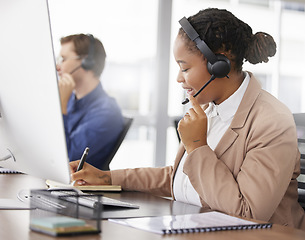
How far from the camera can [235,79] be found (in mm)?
1564

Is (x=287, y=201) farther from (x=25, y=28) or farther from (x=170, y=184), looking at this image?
(x=25, y=28)

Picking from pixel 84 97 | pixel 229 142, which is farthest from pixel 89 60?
pixel 229 142

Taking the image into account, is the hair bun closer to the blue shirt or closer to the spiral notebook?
the spiral notebook

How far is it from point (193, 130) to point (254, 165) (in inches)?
8.0

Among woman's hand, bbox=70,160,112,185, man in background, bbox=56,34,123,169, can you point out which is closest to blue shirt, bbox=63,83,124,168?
man in background, bbox=56,34,123,169

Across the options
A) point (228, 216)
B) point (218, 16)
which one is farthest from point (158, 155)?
point (228, 216)

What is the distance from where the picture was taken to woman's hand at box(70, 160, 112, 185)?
1.59m

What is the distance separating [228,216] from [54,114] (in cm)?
49

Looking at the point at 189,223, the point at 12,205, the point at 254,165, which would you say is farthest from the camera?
the point at 254,165

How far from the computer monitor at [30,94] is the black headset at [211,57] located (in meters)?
0.63

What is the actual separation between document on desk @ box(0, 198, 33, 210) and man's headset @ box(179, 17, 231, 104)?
2.03 feet

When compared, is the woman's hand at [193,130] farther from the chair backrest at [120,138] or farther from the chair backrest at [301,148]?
the chair backrest at [120,138]

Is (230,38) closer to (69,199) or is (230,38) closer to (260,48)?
(260,48)

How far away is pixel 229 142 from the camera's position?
1426 millimetres
